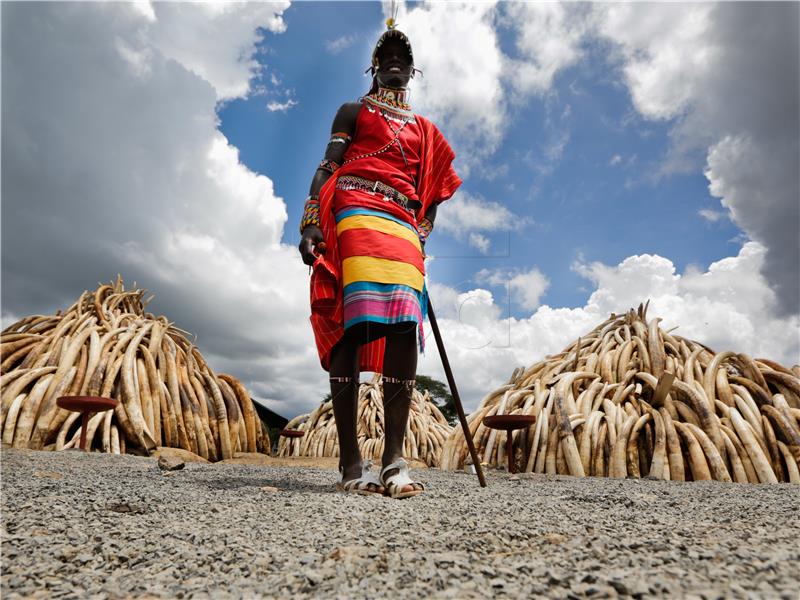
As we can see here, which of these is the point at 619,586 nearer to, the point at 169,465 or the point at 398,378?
the point at 398,378

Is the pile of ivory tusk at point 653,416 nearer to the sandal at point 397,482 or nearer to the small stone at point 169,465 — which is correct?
the sandal at point 397,482

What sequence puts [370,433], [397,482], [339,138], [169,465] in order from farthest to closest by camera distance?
1. [370,433]
2. [169,465]
3. [339,138]
4. [397,482]

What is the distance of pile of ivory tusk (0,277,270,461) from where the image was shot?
5211 millimetres

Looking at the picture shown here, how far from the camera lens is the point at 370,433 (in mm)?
10453

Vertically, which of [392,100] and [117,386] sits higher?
[392,100]

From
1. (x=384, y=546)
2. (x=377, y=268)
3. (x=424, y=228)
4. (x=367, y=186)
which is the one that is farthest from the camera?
(x=424, y=228)

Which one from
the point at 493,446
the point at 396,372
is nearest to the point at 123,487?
the point at 396,372

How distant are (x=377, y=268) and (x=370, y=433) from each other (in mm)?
8407

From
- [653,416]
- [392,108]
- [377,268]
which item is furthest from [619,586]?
[653,416]

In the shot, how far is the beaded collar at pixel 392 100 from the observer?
9.79ft

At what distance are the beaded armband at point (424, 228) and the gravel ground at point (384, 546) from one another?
148 cm

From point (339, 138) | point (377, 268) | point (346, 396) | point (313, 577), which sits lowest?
point (313, 577)

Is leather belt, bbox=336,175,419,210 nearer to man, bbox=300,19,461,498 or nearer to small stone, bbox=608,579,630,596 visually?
man, bbox=300,19,461,498

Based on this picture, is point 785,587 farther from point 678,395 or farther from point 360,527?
point 678,395
